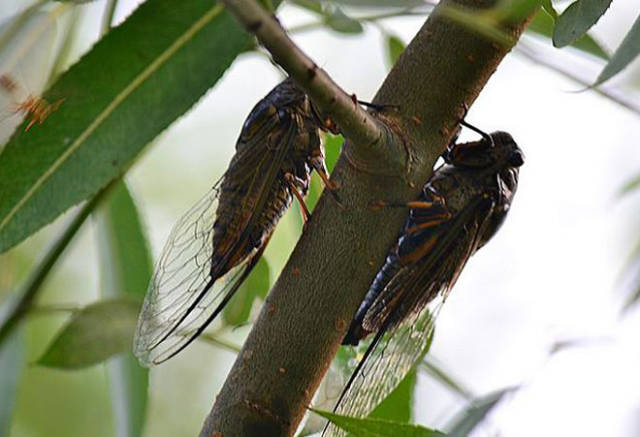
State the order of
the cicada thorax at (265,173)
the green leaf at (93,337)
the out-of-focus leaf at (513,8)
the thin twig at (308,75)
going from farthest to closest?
the green leaf at (93,337) → the cicada thorax at (265,173) → the out-of-focus leaf at (513,8) → the thin twig at (308,75)

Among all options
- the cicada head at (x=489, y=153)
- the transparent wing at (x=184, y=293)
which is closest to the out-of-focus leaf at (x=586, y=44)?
the cicada head at (x=489, y=153)

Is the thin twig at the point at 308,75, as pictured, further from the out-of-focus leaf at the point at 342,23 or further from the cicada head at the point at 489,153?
the out-of-focus leaf at the point at 342,23

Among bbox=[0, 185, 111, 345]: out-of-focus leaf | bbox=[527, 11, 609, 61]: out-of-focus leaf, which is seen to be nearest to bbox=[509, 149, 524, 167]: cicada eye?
bbox=[527, 11, 609, 61]: out-of-focus leaf

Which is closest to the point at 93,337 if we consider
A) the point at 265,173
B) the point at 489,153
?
the point at 265,173

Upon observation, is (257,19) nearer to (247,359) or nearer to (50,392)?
(247,359)

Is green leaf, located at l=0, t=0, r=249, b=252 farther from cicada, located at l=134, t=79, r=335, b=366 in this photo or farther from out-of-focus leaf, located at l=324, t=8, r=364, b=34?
out-of-focus leaf, located at l=324, t=8, r=364, b=34

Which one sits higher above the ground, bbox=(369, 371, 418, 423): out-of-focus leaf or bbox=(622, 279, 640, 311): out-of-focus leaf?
bbox=(622, 279, 640, 311): out-of-focus leaf

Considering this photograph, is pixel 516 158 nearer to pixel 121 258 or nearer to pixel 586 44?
pixel 586 44

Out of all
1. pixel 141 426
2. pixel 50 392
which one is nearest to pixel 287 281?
pixel 141 426
